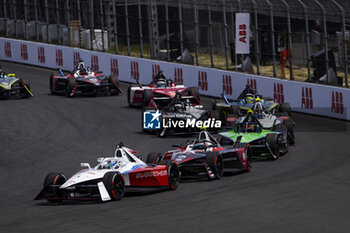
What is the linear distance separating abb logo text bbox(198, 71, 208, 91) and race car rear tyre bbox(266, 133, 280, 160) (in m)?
13.9

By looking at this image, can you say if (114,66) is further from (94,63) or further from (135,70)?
(94,63)

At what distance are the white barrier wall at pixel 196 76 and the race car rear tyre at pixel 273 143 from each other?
7.51 metres

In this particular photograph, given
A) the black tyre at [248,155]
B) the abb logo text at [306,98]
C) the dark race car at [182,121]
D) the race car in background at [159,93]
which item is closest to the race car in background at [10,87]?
the race car in background at [159,93]

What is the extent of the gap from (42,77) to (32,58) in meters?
4.63

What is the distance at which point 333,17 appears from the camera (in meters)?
29.2

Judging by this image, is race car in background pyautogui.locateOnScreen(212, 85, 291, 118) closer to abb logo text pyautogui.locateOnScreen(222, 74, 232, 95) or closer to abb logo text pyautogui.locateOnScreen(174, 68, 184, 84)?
abb logo text pyautogui.locateOnScreen(222, 74, 232, 95)

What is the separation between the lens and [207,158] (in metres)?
18.2

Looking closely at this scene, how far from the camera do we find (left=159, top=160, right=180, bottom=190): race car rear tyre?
674 inches

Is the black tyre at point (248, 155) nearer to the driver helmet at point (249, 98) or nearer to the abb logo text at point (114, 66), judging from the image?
the driver helmet at point (249, 98)

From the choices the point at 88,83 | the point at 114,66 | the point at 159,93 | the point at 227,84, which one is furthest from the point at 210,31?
the point at 114,66

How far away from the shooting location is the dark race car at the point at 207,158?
18.2m

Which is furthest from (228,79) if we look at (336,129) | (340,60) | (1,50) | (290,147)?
(1,50)

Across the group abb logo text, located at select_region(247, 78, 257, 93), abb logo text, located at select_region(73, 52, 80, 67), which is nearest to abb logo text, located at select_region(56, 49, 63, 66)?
abb logo text, located at select_region(73, 52, 80, 67)

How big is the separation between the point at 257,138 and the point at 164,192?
15.8ft
